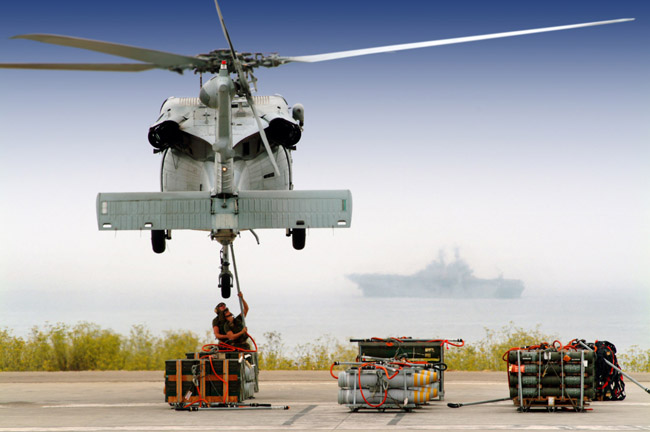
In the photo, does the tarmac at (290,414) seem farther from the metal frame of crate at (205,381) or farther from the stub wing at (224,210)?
the stub wing at (224,210)

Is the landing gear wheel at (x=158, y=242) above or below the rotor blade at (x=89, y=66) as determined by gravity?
below

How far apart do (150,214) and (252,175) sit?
14.6ft

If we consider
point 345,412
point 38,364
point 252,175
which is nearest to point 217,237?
point 252,175

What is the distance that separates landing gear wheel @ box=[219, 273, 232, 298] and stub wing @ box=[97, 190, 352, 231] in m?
5.72

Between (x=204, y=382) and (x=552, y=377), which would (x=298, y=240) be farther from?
(x=552, y=377)

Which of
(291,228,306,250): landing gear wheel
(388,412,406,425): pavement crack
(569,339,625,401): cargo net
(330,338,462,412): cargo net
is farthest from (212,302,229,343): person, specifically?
(569,339,625,401): cargo net

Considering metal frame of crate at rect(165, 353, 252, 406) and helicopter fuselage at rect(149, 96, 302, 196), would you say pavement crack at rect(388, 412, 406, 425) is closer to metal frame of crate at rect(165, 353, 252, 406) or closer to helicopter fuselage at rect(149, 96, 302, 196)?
metal frame of crate at rect(165, 353, 252, 406)

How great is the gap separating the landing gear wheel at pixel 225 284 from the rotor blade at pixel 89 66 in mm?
11683

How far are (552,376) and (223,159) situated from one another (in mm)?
8486

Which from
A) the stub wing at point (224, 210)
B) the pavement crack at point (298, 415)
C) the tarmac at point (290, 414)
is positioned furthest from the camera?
the stub wing at point (224, 210)

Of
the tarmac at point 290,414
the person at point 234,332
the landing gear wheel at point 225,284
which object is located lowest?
the tarmac at point 290,414

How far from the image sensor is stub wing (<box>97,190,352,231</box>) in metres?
21.3

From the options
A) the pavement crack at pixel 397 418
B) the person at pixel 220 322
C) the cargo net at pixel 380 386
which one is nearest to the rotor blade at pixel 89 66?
the cargo net at pixel 380 386

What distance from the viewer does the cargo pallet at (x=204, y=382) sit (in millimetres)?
17453
